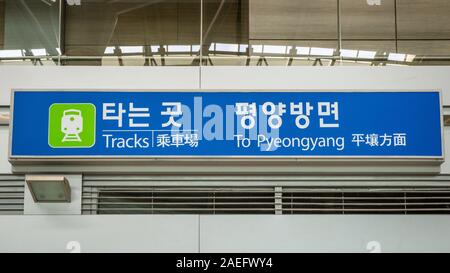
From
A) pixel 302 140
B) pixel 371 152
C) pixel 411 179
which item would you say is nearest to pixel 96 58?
pixel 302 140

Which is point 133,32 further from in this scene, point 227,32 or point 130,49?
point 227,32

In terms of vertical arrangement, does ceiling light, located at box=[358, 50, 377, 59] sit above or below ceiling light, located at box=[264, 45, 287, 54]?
below

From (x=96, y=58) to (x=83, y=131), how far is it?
36.6 inches

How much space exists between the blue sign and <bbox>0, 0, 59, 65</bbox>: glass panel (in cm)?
61

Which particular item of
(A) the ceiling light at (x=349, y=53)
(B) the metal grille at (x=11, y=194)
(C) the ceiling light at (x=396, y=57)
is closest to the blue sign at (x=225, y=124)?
(B) the metal grille at (x=11, y=194)

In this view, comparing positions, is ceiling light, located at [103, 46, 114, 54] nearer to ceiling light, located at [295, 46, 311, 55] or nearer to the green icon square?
the green icon square

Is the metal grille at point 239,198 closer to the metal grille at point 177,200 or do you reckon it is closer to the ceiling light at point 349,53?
the metal grille at point 177,200

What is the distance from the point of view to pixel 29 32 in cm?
717

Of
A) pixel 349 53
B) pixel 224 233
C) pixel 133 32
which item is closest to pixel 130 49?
pixel 133 32

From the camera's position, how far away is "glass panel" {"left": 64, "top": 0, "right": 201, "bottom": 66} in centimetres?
707

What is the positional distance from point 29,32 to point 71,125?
1292mm

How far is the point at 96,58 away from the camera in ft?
23.2

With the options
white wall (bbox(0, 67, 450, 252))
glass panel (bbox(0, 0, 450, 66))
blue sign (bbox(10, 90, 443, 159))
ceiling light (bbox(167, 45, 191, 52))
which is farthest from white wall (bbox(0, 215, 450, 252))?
ceiling light (bbox(167, 45, 191, 52))
